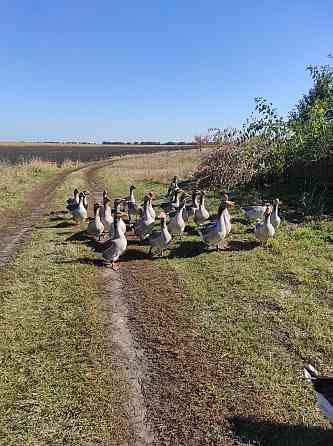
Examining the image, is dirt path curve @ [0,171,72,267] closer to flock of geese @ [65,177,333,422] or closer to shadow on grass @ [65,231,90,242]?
shadow on grass @ [65,231,90,242]

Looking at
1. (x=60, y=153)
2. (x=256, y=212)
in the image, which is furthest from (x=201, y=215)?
(x=60, y=153)

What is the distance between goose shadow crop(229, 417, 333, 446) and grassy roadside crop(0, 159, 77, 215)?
714 inches

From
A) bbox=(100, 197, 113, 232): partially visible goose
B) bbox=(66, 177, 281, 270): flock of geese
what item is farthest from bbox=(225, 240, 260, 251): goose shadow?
bbox=(100, 197, 113, 232): partially visible goose

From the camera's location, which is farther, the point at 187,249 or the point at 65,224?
the point at 65,224

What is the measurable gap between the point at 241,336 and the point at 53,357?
3409 millimetres

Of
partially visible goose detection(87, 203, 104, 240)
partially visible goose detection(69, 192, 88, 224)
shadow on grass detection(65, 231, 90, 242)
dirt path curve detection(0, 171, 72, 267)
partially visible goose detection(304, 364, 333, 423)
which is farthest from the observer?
partially visible goose detection(69, 192, 88, 224)

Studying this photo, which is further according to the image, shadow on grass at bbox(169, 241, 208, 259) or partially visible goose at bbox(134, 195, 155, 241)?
partially visible goose at bbox(134, 195, 155, 241)

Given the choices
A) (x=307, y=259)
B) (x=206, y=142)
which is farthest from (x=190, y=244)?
(x=206, y=142)

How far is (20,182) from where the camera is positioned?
3322 centimetres

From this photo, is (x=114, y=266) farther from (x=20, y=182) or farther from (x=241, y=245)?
(x=20, y=182)

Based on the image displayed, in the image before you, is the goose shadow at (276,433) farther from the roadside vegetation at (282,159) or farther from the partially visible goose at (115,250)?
the roadside vegetation at (282,159)

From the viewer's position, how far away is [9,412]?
5914mm

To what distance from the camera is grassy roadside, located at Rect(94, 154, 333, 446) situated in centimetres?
576

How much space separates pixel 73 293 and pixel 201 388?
4.60m
